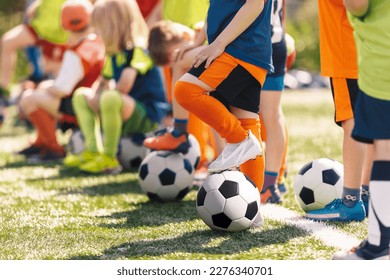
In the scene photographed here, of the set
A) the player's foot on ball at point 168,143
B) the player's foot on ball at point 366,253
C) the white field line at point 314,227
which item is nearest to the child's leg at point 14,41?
the player's foot on ball at point 168,143

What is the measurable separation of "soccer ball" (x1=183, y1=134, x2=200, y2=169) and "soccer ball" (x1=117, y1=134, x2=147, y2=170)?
101 cm

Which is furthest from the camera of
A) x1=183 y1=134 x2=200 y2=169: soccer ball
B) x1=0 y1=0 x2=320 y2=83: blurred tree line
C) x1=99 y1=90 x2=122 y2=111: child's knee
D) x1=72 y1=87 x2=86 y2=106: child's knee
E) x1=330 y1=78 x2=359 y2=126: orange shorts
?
x1=0 y1=0 x2=320 y2=83: blurred tree line

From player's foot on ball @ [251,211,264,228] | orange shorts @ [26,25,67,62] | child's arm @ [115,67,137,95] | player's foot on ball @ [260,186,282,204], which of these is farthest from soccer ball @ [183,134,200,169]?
orange shorts @ [26,25,67,62]

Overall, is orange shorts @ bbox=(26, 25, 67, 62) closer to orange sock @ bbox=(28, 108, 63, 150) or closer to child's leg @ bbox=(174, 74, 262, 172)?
orange sock @ bbox=(28, 108, 63, 150)

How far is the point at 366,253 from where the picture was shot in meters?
3.23

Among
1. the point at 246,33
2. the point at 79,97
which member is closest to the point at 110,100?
the point at 79,97

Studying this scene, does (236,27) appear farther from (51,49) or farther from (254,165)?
(51,49)

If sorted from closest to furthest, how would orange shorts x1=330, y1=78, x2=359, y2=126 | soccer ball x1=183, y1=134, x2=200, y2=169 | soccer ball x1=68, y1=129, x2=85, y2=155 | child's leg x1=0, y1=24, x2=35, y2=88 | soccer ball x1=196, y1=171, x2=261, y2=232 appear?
soccer ball x1=196, y1=171, x2=261, y2=232 < orange shorts x1=330, y1=78, x2=359, y2=126 < soccer ball x1=183, y1=134, x2=200, y2=169 < soccer ball x1=68, y1=129, x2=85, y2=155 < child's leg x1=0, y1=24, x2=35, y2=88

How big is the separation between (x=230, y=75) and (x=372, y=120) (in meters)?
1.08

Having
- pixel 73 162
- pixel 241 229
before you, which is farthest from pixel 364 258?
pixel 73 162

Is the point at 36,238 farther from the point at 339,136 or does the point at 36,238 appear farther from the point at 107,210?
the point at 339,136

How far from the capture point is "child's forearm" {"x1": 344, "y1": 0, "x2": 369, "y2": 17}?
3172mm

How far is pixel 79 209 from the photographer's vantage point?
4840mm
